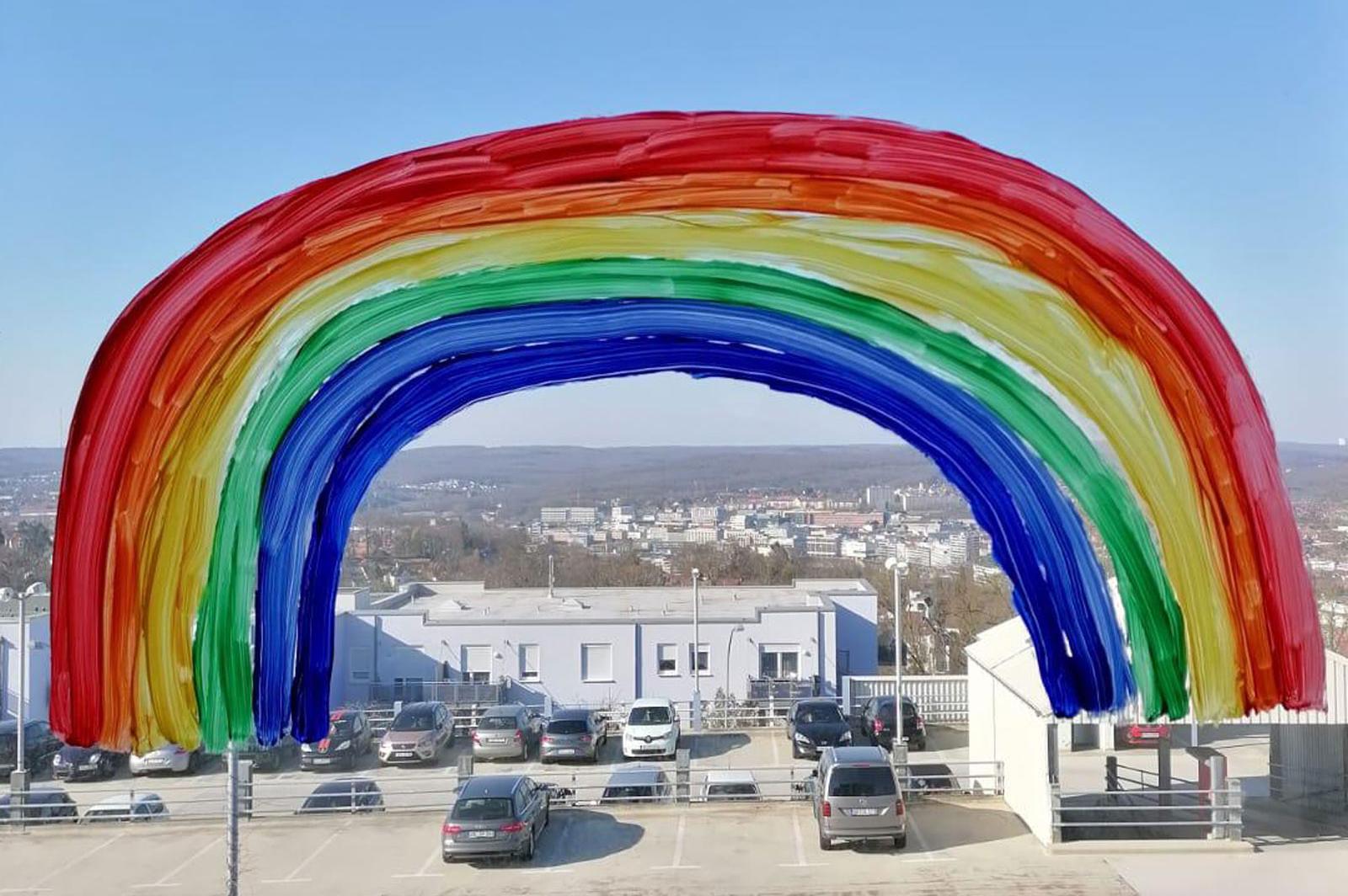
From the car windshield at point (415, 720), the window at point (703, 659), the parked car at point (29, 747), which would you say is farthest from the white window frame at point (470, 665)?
the parked car at point (29, 747)

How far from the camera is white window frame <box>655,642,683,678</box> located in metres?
16.8

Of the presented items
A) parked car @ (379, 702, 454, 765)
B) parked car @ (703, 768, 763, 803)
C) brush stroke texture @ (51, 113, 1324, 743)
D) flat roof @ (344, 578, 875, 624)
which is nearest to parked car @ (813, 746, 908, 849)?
parked car @ (703, 768, 763, 803)

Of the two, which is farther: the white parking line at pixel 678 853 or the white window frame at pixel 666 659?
the white window frame at pixel 666 659

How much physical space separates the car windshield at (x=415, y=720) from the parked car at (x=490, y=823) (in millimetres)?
3963

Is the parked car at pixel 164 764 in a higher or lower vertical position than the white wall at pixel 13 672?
lower

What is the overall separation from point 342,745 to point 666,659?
508 centimetres

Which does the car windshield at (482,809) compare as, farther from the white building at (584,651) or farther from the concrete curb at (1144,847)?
the white building at (584,651)

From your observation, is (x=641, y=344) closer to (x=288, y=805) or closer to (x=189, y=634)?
(x=189, y=634)

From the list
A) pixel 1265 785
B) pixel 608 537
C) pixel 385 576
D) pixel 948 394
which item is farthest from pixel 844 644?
pixel 608 537

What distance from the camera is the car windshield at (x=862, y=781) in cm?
926

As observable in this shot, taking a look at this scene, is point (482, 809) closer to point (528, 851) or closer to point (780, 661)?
point (528, 851)

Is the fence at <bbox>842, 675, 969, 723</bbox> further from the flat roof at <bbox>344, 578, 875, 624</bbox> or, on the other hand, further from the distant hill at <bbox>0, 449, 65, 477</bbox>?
the distant hill at <bbox>0, 449, 65, 477</bbox>

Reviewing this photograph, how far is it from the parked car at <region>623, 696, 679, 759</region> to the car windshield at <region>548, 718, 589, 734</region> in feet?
1.57

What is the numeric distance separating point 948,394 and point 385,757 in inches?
426
